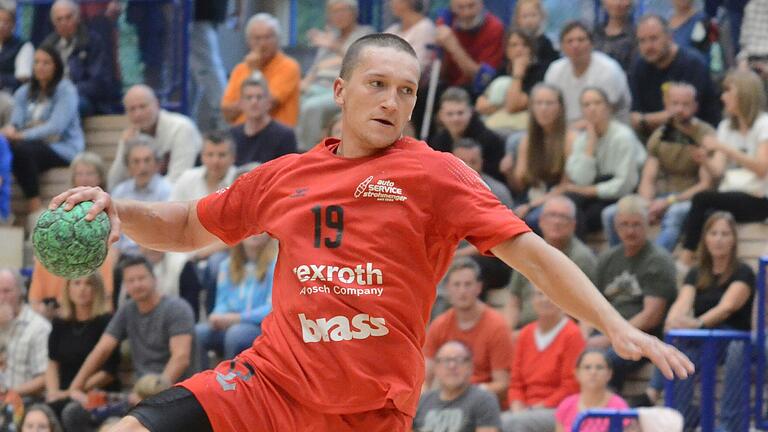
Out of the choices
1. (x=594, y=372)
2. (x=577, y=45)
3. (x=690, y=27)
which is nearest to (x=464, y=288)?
(x=594, y=372)

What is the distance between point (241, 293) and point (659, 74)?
3807 millimetres

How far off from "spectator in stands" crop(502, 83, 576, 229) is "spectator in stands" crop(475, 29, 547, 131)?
2.77 feet

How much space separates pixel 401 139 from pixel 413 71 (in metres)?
0.26

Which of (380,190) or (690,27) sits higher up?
(690,27)

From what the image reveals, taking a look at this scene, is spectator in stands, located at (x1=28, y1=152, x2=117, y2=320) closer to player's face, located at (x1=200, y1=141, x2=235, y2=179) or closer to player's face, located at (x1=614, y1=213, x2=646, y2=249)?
player's face, located at (x1=200, y1=141, x2=235, y2=179)

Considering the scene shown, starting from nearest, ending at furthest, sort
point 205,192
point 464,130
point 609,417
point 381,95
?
point 381,95
point 609,417
point 464,130
point 205,192

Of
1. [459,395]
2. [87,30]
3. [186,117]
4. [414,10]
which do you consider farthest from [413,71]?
[87,30]

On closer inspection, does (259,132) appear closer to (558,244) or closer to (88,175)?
(88,175)

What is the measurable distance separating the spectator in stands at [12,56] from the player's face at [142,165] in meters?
2.50

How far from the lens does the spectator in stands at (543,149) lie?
10.8m

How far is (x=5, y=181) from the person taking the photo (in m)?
12.6

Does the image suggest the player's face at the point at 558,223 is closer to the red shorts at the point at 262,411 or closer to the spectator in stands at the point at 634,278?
the spectator in stands at the point at 634,278

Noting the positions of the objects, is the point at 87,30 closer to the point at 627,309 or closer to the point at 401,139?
the point at 627,309

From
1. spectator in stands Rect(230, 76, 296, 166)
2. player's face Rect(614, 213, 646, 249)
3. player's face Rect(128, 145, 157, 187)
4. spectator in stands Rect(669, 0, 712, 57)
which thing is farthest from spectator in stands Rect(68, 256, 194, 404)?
spectator in stands Rect(669, 0, 712, 57)
